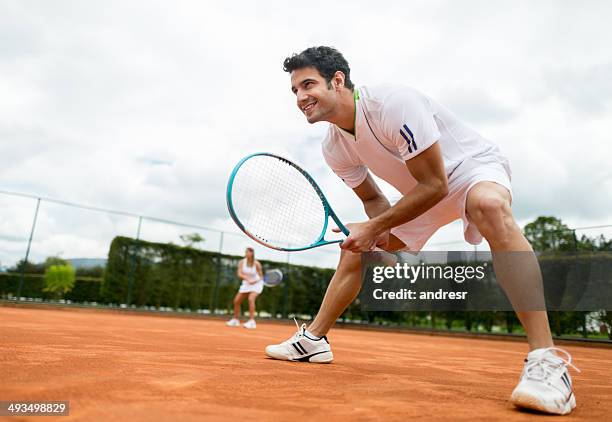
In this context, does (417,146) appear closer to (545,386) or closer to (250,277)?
(545,386)

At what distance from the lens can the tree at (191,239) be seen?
13.9 meters

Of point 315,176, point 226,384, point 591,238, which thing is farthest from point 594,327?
point 226,384

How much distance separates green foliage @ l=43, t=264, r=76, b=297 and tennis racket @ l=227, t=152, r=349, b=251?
36.5ft

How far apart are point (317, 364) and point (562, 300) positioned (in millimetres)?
8448

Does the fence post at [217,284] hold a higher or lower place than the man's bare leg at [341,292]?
higher

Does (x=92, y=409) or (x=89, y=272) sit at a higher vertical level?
(x=89, y=272)

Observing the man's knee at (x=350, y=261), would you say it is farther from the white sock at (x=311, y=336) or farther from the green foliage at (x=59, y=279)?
the green foliage at (x=59, y=279)

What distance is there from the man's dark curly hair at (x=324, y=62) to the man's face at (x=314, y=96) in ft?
0.09

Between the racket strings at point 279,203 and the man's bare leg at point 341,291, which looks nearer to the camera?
the man's bare leg at point 341,291

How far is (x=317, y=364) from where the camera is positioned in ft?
8.82

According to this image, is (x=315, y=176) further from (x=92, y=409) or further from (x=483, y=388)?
(x=92, y=409)

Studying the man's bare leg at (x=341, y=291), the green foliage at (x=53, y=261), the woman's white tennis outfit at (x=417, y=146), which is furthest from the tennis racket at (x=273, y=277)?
the woman's white tennis outfit at (x=417, y=146)

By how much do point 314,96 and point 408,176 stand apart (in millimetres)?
615

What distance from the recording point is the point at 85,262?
43.5ft
